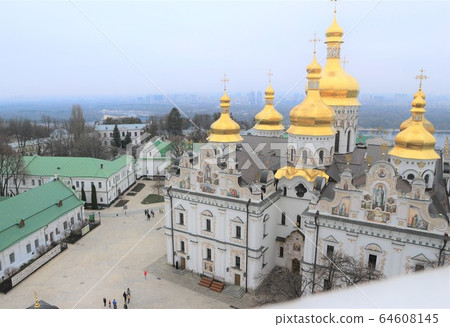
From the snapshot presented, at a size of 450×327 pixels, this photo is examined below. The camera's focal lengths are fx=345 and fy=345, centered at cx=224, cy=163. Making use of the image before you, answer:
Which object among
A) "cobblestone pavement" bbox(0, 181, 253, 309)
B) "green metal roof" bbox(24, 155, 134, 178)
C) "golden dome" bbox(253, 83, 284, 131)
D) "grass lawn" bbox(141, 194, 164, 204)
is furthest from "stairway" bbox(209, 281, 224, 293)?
"green metal roof" bbox(24, 155, 134, 178)

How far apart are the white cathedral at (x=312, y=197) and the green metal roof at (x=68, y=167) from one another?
1640 cm

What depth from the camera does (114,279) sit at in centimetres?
2125

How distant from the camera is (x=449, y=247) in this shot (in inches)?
562

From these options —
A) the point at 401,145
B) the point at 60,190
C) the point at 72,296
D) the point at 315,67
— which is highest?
the point at 315,67

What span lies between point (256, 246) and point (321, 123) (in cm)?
795

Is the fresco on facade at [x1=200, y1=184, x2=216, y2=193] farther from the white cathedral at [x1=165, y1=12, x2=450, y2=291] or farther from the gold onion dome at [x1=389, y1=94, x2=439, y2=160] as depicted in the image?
the gold onion dome at [x1=389, y1=94, x2=439, y2=160]

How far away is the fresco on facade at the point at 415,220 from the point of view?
14.7 meters

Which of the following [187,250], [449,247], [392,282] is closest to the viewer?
[392,282]

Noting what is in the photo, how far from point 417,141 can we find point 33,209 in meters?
25.2

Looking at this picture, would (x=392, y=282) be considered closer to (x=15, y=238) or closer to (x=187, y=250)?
(x=187, y=250)

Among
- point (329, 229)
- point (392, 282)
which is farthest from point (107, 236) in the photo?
point (392, 282)

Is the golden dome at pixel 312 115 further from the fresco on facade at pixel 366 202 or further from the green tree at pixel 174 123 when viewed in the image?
the green tree at pixel 174 123

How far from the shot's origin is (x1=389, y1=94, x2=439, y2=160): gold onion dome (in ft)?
59.2

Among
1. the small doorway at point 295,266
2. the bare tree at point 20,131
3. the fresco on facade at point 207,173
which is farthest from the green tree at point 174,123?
the small doorway at point 295,266
